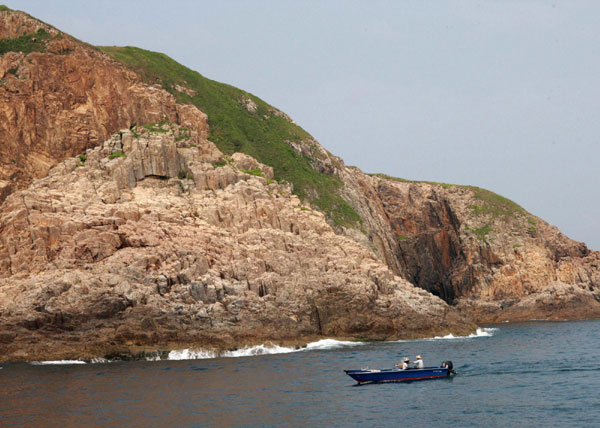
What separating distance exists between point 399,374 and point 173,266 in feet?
99.1

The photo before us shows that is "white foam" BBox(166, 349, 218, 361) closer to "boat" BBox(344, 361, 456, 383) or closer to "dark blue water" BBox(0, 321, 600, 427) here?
"dark blue water" BBox(0, 321, 600, 427)

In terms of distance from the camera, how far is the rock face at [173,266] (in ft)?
227

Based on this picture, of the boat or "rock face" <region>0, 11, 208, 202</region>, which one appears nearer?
the boat

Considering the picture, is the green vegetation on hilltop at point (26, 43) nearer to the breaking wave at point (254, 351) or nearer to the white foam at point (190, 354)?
the white foam at point (190, 354)

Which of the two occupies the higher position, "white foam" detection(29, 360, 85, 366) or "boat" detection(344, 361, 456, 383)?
"white foam" detection(29, 360, 85, 366)

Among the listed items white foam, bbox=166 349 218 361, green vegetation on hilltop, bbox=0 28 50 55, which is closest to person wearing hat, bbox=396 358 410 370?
white foam, bbox=166 349 218 361

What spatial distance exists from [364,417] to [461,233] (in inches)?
4252

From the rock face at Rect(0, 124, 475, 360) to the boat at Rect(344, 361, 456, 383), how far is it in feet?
74.6

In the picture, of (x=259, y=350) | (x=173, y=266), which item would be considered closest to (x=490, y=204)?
(x=259, y=350)

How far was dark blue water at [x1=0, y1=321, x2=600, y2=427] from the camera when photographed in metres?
39.6

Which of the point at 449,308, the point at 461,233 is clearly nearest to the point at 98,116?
the point at 449,308

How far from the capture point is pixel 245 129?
129 meters

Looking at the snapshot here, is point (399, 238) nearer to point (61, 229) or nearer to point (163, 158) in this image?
point (163, 158)

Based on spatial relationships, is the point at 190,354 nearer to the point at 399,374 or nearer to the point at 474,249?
the point at 399,374
